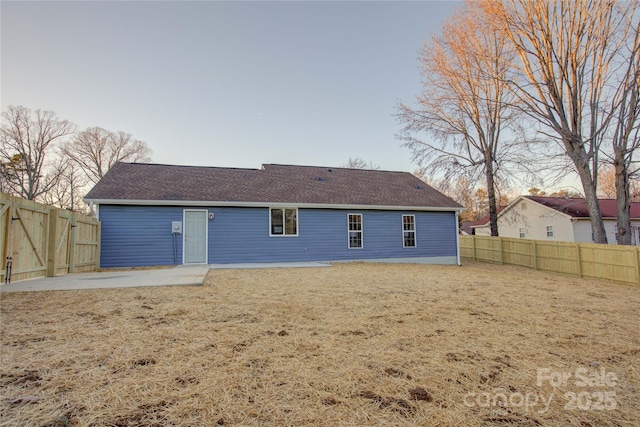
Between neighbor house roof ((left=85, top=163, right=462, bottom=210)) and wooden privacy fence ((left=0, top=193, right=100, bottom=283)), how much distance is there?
2.01m

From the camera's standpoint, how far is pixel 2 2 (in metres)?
6.46

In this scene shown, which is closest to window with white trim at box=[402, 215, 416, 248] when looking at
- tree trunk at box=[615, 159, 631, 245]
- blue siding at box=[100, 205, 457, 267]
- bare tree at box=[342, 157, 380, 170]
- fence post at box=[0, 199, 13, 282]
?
blue siding at box=[100, 205, 457, 267]

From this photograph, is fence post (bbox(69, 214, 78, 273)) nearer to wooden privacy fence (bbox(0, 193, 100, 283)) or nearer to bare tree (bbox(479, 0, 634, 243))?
wooden privacy fence (bbox(0, 193, 100, 283))

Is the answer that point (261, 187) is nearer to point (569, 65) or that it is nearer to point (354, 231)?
point (354, 231)

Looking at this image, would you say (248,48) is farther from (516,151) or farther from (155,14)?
(516,151)

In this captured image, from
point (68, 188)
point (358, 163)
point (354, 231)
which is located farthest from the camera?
point (358, 163)

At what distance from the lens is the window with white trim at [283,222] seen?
11.3 metres

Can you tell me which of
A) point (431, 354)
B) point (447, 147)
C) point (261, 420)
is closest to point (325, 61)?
point (447, 147)

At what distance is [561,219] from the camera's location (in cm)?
1962

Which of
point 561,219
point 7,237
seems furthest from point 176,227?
point 561,219

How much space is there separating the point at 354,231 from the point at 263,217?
366 cm

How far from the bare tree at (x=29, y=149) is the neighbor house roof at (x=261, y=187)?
1555 centimetres

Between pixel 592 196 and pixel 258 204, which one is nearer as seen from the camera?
pixel 258 204

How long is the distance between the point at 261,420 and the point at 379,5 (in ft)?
40.9
